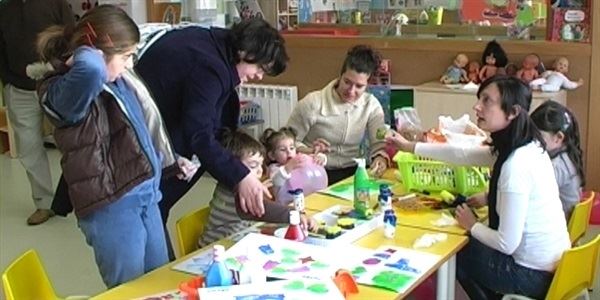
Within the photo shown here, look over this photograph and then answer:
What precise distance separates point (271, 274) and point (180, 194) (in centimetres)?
96

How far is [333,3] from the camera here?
5.41m

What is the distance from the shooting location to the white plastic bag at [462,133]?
285 cm

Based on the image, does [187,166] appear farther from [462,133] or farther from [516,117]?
[462,133]

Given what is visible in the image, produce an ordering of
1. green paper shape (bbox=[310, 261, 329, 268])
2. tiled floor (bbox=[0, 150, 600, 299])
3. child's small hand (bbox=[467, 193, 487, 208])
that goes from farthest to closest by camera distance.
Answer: tiled floor (bbox=[0, 150, 600, 299]) < child's small hand (bbox=[467, 193, 487, 208]) < green paper shape (bbox=[310, 261, 329, 268])

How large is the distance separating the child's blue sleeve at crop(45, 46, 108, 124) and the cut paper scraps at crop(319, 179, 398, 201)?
108 cm

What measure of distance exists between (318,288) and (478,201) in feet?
3.27

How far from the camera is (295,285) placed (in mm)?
1838

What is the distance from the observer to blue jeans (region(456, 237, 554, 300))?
91.7 inches

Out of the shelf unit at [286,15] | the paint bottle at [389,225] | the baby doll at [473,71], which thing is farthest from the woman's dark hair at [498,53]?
the paint bottle at [389,225]

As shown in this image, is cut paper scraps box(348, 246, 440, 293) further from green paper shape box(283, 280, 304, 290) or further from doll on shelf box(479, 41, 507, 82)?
doll on shelf box(479, 41, 507, 82)

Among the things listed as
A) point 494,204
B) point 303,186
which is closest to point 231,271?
point 494,204

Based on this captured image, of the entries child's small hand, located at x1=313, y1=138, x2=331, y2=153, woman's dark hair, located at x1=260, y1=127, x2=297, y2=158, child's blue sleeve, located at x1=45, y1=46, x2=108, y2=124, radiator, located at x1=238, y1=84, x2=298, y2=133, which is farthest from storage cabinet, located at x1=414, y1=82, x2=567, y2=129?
child's blue sleeve, located at x1=45, y1=46, x2=108, y2=124

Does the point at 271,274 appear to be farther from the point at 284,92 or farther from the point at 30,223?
the point at 284,92

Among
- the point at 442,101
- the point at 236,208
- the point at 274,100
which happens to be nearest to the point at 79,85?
the point at 236,208
